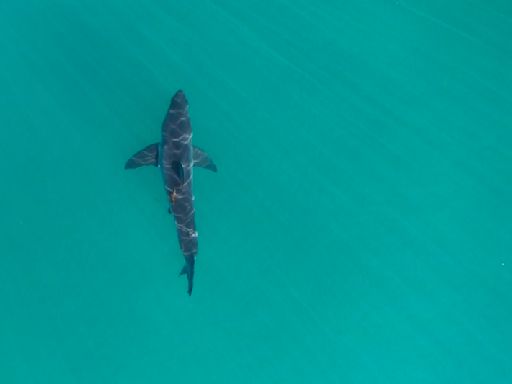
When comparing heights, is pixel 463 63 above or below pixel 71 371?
above

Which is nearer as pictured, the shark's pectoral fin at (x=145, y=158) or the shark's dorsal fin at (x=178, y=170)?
the shark's dorsal fin at (x=178, y=170)

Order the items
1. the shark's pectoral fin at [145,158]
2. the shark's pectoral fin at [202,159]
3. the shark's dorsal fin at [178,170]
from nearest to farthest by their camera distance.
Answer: the shark's dorsal fin at [178,170] → the shark's pectoral fin at [145,158] → the shark's pectoral fin at [202,159]

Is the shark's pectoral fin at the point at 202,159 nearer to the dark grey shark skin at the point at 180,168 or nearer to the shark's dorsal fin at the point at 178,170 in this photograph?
the dark grey shark skin at the point at 180,168

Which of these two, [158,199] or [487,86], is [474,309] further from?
[158,199]

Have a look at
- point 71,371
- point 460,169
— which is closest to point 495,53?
point 460,169

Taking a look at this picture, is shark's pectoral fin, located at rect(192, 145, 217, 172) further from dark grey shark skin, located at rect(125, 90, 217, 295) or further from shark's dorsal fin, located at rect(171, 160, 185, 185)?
shark's dorsal fin, located at rect(171, 160, 185, 185)

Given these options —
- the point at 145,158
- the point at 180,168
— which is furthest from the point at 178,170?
the point at 145,158

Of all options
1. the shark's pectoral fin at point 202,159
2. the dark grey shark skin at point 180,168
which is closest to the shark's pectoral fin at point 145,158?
the dark grey shark skin at point 180,168

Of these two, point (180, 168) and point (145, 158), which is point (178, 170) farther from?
point (145, 158)
